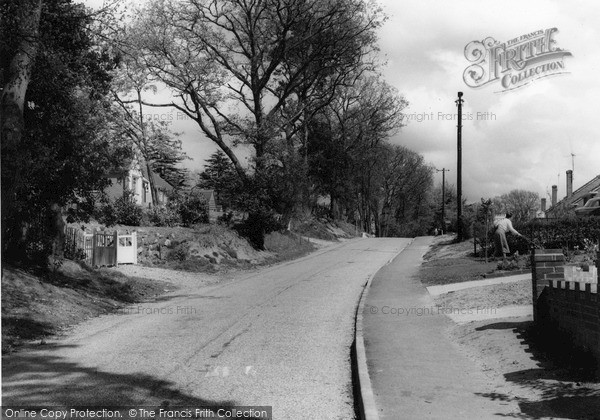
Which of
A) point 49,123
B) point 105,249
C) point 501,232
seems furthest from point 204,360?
point 105,249

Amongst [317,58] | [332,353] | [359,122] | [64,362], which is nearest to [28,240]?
[64,362]

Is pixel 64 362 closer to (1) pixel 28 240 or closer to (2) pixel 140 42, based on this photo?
(1) pixel 28 240

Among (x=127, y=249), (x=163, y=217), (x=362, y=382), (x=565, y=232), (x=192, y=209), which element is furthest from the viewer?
(x=192, y=209)

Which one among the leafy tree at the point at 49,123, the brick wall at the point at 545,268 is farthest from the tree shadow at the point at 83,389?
the brick wall at the point at 545,268

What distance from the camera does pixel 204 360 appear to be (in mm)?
8469

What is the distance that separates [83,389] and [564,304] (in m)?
5.97

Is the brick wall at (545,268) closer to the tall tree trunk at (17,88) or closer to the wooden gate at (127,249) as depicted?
the tall tree trunk at (17,88)

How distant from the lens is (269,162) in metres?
33.7

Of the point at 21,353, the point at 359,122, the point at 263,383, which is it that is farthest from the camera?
the point at 359,122

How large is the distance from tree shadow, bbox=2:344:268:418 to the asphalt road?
1 cm

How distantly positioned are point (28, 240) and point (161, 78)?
17943 millimetres

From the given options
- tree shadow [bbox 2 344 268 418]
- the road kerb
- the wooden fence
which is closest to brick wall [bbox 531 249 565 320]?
the road kerb

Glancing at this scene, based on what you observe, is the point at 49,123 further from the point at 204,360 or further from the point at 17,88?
the point at 204,360

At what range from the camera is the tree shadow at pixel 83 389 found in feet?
20.5
